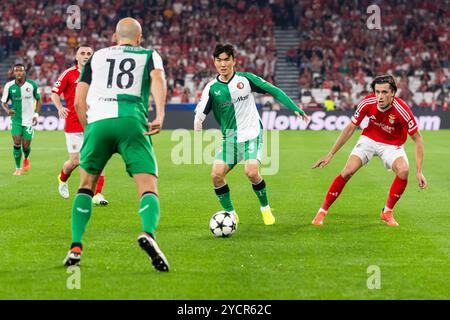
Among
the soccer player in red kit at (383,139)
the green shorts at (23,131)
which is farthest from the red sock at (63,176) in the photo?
the green shorts at (23,131)

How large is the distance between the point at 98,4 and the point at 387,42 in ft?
53.5

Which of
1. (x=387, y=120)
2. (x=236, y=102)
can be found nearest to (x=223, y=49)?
(x=236, y=102)

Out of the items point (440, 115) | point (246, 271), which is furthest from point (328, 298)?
point (440, 115)

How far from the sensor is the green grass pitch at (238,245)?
22.8ft

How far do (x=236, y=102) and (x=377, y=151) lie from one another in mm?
2028

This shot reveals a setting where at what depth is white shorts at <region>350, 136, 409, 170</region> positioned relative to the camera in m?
11.0

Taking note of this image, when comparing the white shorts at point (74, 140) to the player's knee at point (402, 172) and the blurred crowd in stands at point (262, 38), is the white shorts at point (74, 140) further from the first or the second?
the blurred crowd in stands at point (262, 38)

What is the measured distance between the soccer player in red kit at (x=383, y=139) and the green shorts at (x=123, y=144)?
362 cm

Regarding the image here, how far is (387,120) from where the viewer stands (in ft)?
35.8

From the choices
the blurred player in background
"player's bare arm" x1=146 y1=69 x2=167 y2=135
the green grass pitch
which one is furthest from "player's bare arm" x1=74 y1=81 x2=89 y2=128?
the blurred player in background

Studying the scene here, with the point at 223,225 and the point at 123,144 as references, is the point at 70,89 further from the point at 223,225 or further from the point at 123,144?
the point at 123,144

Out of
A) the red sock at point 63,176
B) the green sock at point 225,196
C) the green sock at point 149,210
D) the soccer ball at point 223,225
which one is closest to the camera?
the green sock at point 149,210

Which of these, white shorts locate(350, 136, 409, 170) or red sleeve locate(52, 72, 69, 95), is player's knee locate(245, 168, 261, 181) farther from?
red sleeve locate(52, 72, 69, 95)
